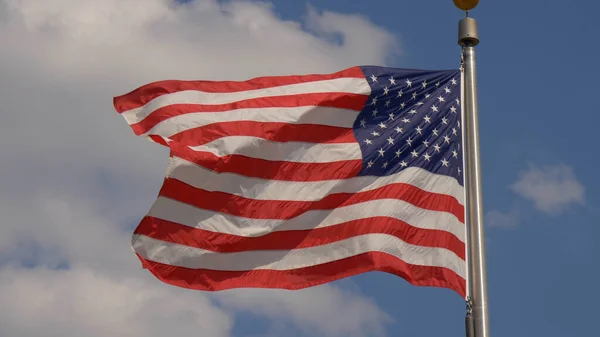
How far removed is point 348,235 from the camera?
50.5 feet

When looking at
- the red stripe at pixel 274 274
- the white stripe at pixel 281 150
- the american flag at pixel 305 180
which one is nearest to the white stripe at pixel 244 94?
the american flag at pixel 305 180

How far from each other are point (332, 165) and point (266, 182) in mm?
1048

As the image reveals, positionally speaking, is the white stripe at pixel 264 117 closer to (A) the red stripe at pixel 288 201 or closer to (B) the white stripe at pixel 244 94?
(B) the white stripe at pixel 244 94

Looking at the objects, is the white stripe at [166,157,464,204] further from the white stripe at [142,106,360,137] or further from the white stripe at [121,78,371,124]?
the white stripe at [121,78,371,124]

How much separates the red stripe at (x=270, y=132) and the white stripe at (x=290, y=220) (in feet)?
3.42

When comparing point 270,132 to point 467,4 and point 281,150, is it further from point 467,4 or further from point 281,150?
point 467,4

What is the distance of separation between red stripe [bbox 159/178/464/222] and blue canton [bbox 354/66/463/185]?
1.19 feet

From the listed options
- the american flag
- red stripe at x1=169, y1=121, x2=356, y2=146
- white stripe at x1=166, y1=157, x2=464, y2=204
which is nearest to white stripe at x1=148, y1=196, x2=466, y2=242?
the american flag

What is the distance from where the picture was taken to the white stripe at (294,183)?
51.1ft

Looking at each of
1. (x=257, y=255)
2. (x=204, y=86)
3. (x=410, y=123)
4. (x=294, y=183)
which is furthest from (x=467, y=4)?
(x=257, y=255)

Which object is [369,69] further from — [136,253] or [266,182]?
[136,253]

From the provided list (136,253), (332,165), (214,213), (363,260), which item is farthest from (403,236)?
(136,253)

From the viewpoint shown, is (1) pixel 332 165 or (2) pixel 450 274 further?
(1) pixel 332 165

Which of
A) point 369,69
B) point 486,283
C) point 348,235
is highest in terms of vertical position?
point 369,69
